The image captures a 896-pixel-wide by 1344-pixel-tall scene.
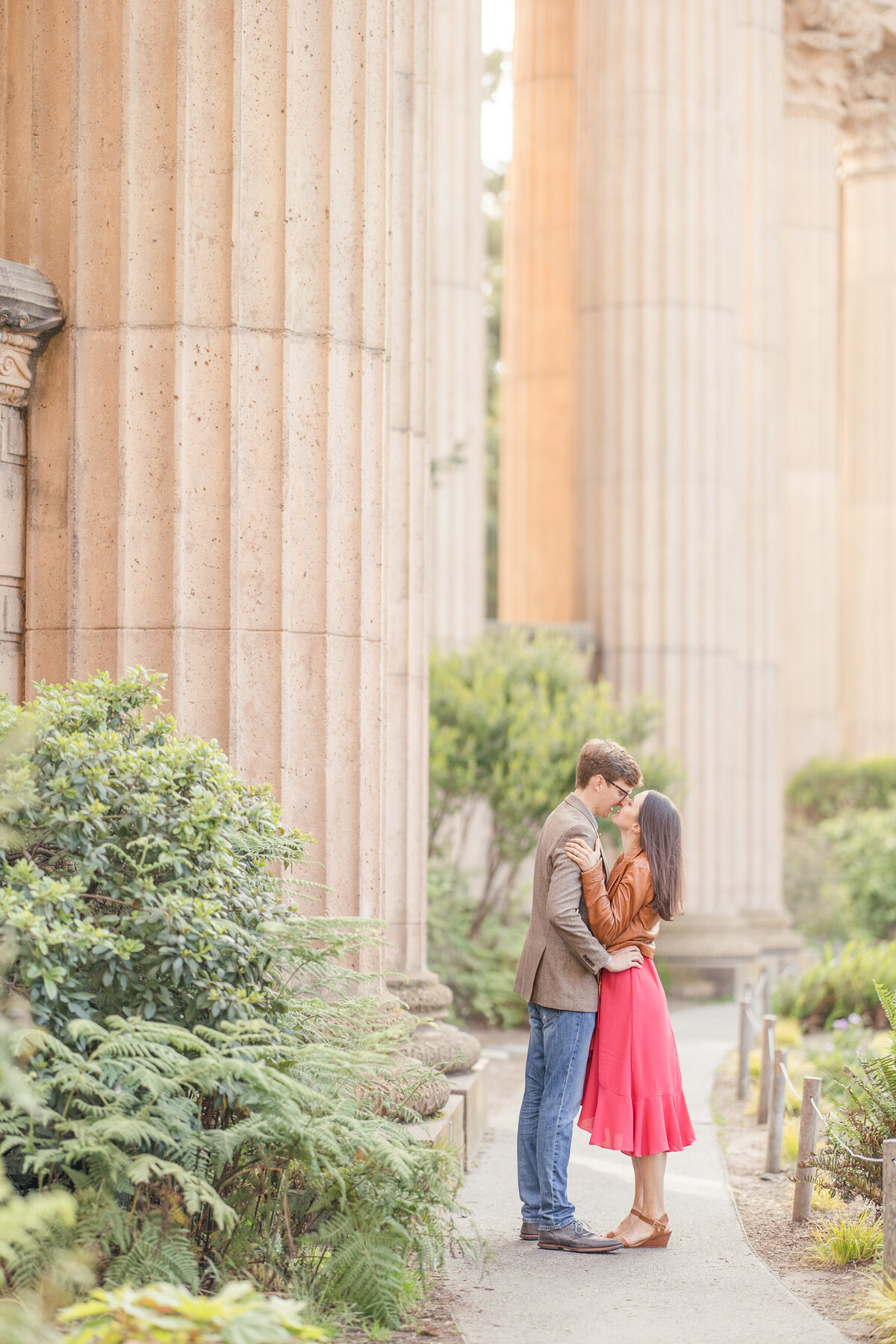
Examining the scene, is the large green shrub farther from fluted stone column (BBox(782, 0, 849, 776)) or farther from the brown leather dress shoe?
the brown leather dress shoe

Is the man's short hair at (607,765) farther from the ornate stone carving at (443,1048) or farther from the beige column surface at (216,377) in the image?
the ornate stone carving at (443,1048)

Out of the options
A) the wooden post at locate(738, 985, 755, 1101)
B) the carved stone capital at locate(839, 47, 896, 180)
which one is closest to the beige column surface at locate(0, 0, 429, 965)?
the wooden post at locate(738, 985, 755, 1101)

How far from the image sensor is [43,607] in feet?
23.6

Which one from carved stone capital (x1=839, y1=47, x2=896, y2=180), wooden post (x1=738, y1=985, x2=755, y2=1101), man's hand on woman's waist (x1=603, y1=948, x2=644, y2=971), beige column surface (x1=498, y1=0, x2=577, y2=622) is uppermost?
carved stone capital (x1=839, y1=47, x2=896, y2=180)

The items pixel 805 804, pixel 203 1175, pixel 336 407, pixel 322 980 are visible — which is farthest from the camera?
pixel 805 804

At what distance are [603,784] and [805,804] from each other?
62.9ft

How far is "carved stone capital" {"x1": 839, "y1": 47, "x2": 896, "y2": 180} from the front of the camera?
27172mm

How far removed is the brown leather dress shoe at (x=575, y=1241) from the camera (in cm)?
668

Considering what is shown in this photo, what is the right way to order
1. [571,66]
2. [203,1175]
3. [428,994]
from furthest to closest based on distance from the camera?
[571,66] → [428,994] → [203,1175]

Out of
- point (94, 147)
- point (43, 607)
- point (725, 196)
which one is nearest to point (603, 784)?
point (43, 607)

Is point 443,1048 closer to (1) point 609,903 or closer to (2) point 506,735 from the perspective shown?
(1) point 609,903

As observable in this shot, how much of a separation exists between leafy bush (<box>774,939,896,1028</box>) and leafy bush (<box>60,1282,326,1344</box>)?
10167 mm

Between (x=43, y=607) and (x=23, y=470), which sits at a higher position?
(x=23, y=470)

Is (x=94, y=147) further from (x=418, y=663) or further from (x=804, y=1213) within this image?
(x=804, y=1213)
